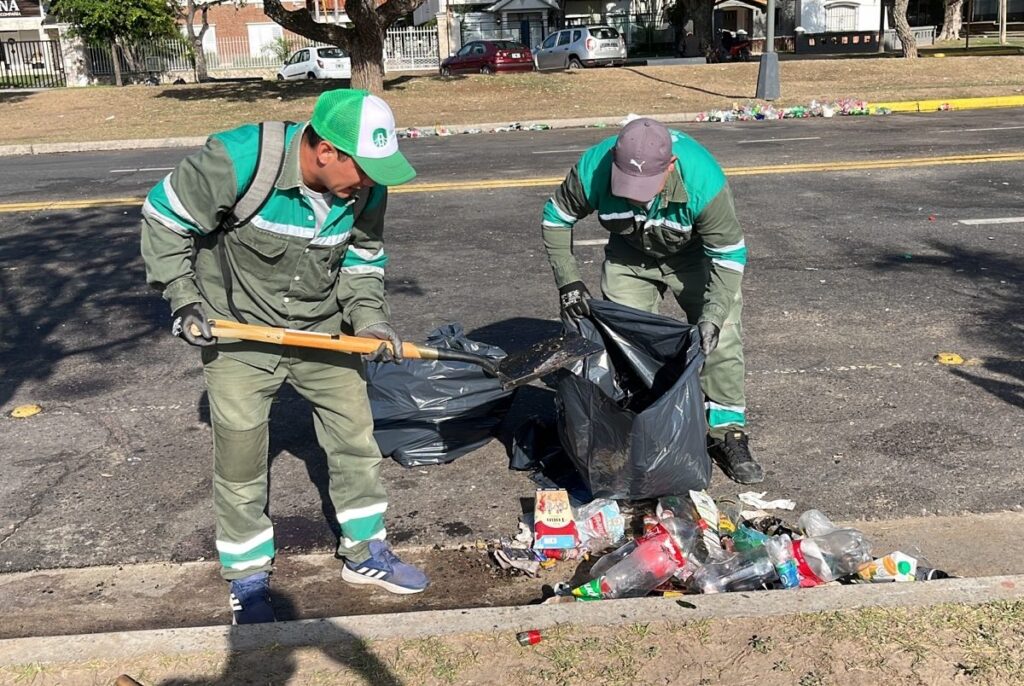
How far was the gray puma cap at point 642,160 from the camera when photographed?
11.7ft

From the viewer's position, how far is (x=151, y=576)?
3.63 metres

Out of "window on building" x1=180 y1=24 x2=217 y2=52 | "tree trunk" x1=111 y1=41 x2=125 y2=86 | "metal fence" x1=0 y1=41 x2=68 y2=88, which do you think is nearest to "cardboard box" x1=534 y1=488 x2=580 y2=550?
"tree trunk" x1=111 y1=41 x2=125 y2=86

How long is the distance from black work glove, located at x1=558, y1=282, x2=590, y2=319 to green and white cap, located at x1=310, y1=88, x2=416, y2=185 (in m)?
1.39

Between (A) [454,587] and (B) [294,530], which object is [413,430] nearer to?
(B) [294,530]

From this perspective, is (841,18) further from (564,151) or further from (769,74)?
(564,151)

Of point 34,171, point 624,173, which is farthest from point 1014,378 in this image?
point 34,171

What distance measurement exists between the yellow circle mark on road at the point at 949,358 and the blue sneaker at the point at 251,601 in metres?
3.69

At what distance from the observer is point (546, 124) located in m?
17.6

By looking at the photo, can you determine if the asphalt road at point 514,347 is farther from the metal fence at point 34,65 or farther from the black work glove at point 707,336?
the metal fence at point 34,65

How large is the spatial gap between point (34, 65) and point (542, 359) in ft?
123

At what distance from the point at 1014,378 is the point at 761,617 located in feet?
8.87

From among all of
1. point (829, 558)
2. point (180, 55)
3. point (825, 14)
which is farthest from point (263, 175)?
point (825, 14)

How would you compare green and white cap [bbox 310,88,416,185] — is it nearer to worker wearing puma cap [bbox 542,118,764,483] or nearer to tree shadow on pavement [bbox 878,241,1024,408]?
worker wearing puma cap [bbox 542,118,764,483]

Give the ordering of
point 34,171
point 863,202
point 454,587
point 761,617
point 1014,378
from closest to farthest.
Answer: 1. point 761,617
2. point 454,587
3. point 1014,378
4. point 863,202
5. point 34,171
